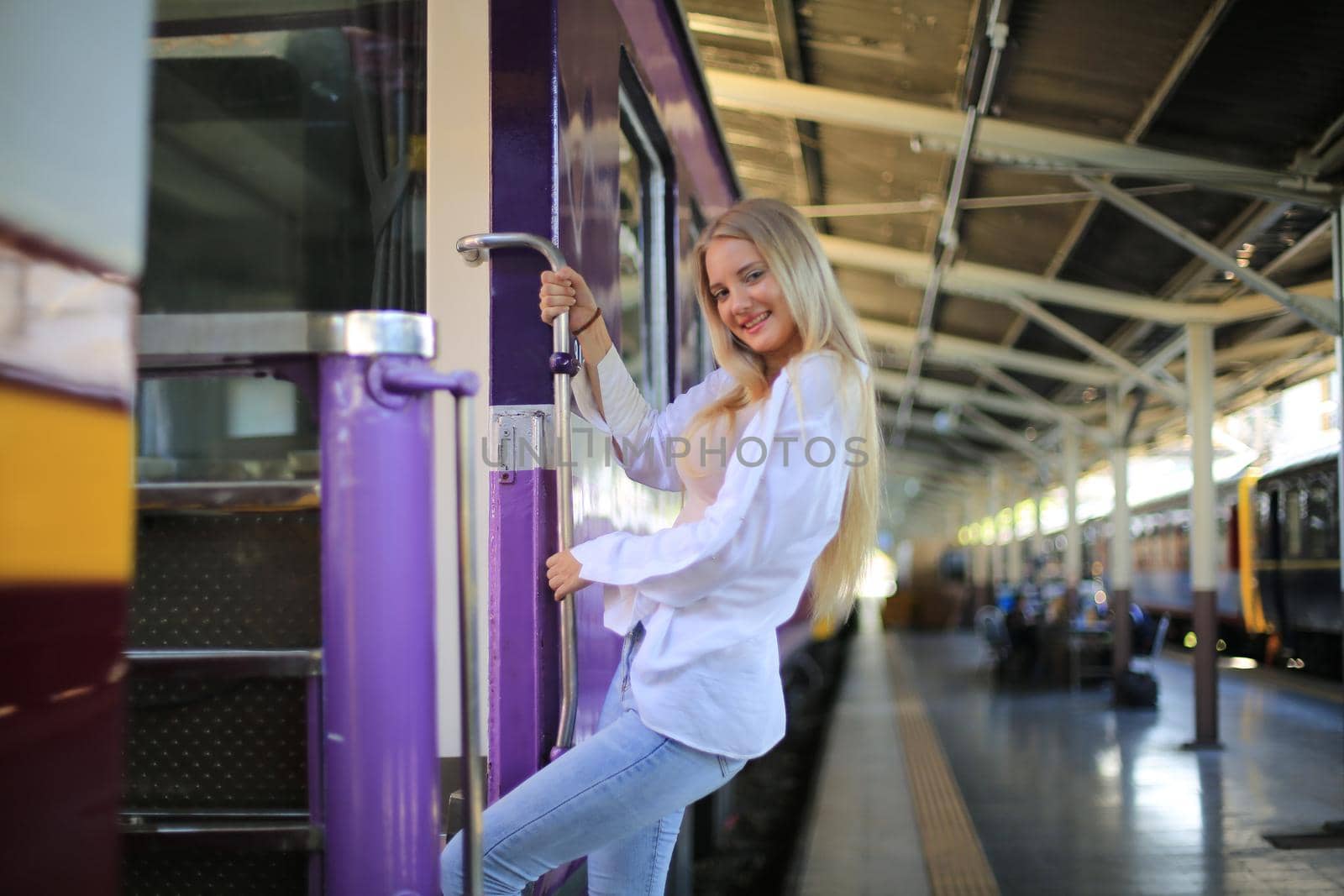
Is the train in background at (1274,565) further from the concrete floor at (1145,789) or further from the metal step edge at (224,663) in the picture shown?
the metal step edge at (224,663)

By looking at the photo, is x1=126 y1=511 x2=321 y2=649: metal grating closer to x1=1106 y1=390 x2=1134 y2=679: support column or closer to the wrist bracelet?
the wrist bracelet

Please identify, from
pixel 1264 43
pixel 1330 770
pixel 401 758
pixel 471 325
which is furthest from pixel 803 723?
pixel 401 758

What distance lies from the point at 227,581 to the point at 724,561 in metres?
0.73

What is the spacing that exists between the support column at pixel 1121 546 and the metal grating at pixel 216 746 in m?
11.0

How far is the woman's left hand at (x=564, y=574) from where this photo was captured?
1.94 metres

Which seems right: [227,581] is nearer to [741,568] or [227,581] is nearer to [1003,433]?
[741,568]

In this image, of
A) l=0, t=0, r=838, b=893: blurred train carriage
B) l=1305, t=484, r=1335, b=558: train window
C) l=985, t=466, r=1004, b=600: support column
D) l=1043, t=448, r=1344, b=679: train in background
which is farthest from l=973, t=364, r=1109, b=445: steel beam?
l=0, t=0, r=838, b=893: blurred train carriage

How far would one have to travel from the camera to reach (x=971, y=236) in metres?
10.7

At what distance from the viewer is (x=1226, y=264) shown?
7.53 meters

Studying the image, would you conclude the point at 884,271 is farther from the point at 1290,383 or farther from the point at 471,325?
the point at 471,325

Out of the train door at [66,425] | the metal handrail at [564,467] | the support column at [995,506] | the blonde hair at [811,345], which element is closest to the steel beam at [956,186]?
the blonde hair at [811,345]

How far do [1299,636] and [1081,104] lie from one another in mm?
9691

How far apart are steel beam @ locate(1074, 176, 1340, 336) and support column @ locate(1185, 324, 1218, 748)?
1.33 meters

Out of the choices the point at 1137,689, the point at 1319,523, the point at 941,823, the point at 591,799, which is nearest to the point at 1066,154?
the point at 941,823
